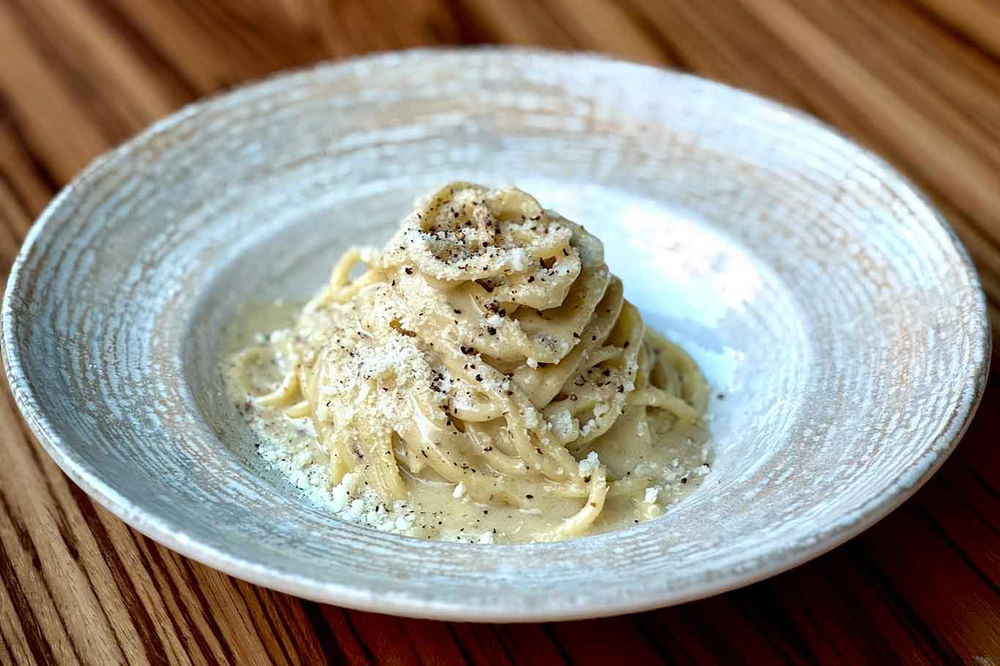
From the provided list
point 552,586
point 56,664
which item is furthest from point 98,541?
point 552,586

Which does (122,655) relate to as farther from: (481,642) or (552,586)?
(552,586)

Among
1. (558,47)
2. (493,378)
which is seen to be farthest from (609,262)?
(558,47)

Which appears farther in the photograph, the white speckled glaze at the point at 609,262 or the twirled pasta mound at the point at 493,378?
the twirled pasta mound at the point at 493,378

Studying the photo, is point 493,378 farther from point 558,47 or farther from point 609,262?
point 558,47

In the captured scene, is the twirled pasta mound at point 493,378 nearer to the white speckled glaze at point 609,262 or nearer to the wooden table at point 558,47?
the white speckled glaze at point 609,262

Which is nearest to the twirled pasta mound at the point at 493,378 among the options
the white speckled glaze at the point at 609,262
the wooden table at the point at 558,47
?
the white speckled glaze at the point at 609,262

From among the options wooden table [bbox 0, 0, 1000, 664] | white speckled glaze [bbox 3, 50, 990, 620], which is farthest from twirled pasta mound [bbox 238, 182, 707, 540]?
wooden table [bbox 0, 0, 1000, 664]
